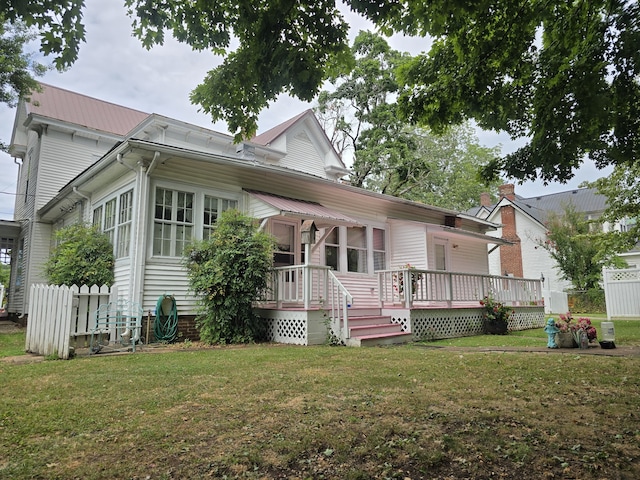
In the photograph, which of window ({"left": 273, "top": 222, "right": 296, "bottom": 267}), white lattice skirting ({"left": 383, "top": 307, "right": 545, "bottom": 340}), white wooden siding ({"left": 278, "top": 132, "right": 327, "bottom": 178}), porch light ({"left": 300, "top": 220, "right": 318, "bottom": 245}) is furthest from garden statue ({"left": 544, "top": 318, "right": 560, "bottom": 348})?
white wooden siding ({"left": 278, "top": 132, "right": 327, "bottom": 178})

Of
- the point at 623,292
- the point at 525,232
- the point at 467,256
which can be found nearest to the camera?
the point at 623,292

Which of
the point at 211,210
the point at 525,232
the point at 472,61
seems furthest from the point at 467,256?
the point at 525,232

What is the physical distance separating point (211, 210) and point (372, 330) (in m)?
4.98

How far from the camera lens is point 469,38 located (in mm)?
5488

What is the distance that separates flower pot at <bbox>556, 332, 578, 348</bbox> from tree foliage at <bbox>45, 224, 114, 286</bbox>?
399 inches

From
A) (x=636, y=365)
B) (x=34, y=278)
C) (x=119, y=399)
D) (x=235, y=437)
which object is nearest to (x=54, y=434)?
(x=119, y=399)

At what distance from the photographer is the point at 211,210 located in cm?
1073

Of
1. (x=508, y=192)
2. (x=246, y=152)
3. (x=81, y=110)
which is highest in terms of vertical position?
(x=81, y=110)

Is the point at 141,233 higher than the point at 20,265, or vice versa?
the point at 20,265

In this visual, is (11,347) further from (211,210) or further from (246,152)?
(246,152)

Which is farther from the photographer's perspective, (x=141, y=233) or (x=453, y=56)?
(x=141, y=233)

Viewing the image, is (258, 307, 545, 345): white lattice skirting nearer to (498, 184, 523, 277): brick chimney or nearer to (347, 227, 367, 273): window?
(347, 227, 367, 273): window

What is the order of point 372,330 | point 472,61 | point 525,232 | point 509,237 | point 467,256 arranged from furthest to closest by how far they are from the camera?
point 525,232 < point 509,237 < point 467,256 < point 372,330 < point 472,61

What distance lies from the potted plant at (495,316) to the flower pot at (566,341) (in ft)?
12.9
